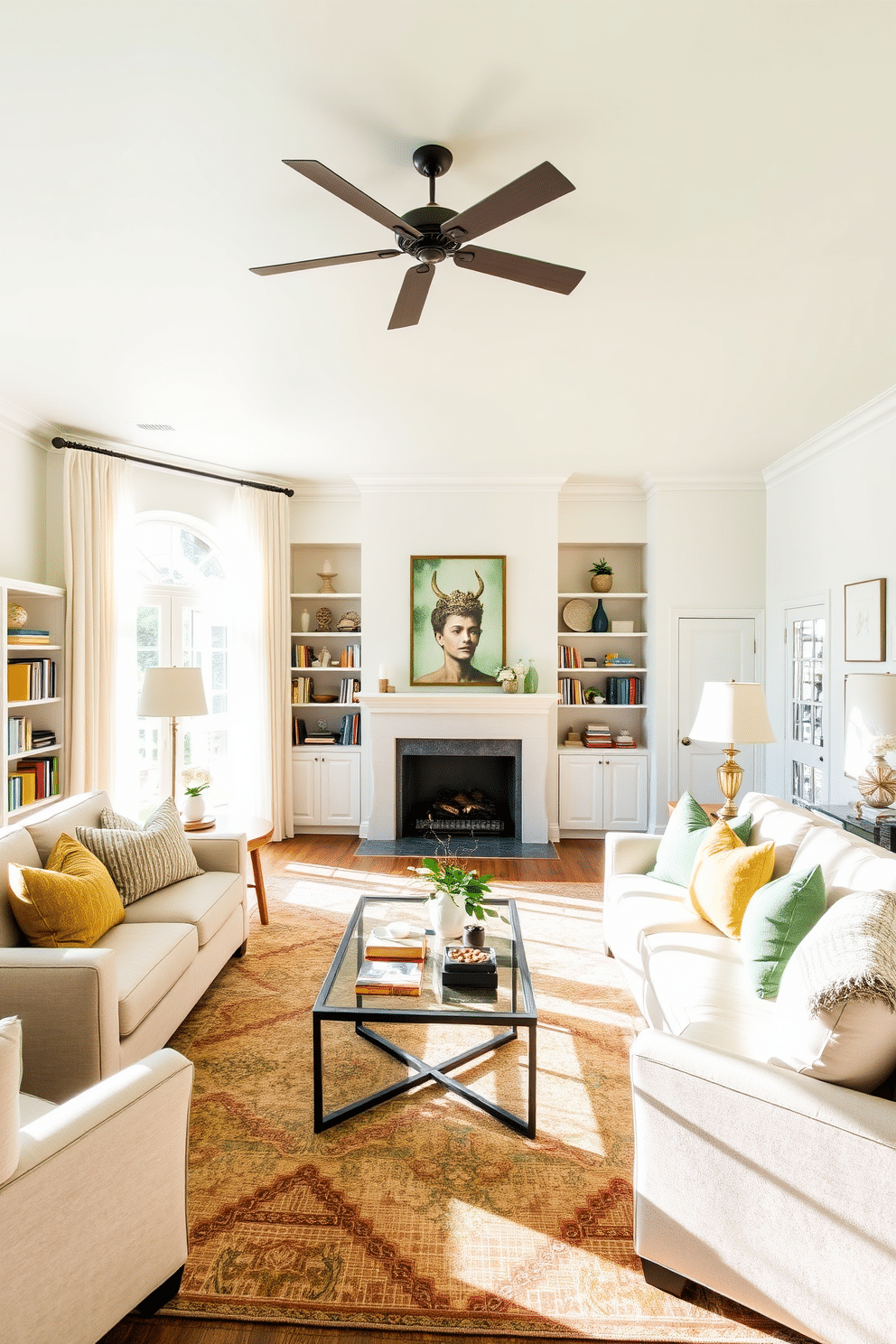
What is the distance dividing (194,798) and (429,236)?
9.38ft

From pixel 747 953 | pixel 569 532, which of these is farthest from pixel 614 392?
pixel 747 953

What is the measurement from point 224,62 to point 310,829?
5.13 meters

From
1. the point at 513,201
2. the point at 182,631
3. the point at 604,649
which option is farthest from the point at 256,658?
the point at 513,201

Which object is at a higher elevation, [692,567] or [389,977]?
[692,567]

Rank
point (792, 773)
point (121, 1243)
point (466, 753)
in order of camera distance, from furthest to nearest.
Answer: point (466, 753) → point (792, 773) → point (121, 1243)

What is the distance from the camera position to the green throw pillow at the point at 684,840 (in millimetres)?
3066

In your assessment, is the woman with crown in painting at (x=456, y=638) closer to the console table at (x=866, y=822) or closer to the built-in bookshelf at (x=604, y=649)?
the built-in bookshelf at (x=604, y=649)

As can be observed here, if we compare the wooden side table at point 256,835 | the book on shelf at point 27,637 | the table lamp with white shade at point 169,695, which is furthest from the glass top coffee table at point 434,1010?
the book on shelf at point 27,637

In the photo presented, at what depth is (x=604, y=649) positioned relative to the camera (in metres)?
6.22

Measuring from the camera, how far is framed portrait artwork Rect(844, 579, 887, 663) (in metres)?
3.94

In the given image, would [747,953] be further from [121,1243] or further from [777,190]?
[777,190]

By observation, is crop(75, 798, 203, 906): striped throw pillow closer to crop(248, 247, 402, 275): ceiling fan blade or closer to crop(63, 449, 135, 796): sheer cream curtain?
crop(63, 449, 135, 796): sheer cream curtain

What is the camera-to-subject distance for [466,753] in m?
5.58

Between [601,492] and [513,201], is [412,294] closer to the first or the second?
[513,201]
